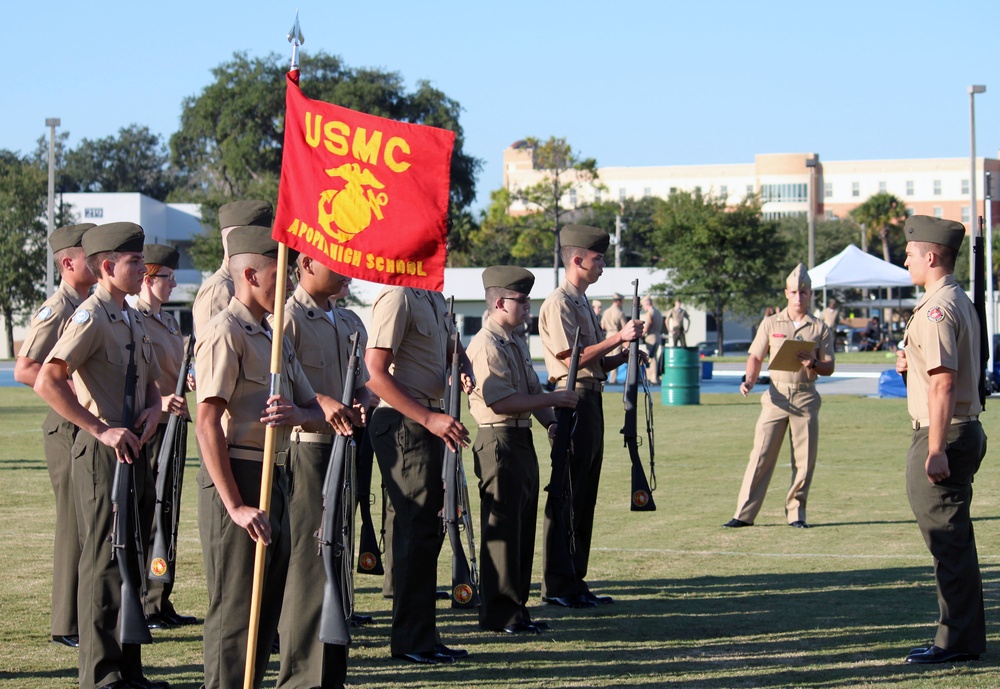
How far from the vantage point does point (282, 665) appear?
5.86 metres

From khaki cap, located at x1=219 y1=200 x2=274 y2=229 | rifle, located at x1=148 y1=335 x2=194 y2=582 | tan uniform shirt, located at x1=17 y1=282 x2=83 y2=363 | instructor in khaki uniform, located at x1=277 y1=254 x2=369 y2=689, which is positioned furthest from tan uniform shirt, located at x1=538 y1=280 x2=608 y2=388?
Answer: tan uniform shirt, located at x1=17 y1=282 x2=83 y2=363

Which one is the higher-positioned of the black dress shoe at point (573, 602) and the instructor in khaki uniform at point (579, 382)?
the instructor in khaki uniform at point (579, 382)

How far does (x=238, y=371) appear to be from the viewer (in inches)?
208

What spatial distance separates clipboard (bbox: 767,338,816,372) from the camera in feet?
37.2

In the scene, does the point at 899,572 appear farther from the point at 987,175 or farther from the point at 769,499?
the point at 987,175

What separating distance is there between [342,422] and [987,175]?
2009cm

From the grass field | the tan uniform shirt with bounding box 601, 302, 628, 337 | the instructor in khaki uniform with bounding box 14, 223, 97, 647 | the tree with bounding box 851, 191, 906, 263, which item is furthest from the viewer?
the tree with bounding box 851, 191, 906, 263

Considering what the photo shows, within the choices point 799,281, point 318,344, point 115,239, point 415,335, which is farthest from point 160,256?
point 799,281

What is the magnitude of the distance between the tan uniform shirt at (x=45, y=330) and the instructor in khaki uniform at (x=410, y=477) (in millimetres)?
1713

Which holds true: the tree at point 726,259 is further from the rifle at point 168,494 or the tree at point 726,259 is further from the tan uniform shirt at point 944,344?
the rifle at point 168,494

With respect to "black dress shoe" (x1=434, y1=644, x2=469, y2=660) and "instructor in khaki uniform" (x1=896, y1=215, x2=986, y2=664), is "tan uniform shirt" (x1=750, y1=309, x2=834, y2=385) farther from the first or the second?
"black dress shoe" (x1=434, y1=644, x2=469, y2=660)

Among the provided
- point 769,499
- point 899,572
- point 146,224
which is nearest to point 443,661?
point 899,572

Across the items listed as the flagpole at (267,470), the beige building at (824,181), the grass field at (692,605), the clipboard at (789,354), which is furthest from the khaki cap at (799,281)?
the beige building at (824,181)

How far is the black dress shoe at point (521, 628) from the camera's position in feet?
24.3
